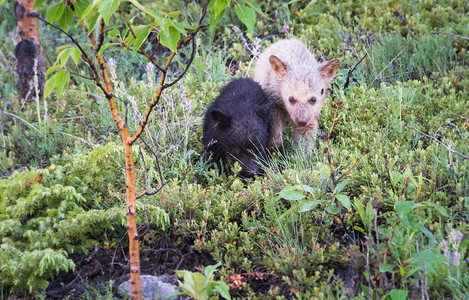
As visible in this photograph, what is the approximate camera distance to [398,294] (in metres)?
2.92

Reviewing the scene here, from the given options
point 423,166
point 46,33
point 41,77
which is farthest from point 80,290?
point 46,33

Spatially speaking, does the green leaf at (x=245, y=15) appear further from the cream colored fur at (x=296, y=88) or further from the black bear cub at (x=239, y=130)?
the cream colored fur at (x=296, y=88)

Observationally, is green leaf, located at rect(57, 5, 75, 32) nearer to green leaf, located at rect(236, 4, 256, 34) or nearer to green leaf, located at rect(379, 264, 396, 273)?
green leaf, located at rect(236, 4, 256, 34)

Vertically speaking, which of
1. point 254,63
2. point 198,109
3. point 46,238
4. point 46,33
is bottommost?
point 46,238

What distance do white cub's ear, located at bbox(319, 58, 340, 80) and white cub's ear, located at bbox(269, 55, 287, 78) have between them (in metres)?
0.49

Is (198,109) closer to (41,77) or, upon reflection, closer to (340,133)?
(340,133)

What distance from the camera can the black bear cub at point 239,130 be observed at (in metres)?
5.44

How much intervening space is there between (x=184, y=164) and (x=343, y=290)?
2.40 meters

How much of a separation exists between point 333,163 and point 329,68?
5.82 ft

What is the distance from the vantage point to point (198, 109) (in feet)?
21.4

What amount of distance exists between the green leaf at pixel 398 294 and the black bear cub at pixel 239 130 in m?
2.53

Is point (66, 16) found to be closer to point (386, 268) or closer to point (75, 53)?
point (75, 53)

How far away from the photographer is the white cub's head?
19.8 feet

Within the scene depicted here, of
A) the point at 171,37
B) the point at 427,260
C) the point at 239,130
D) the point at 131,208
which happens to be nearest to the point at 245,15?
the point at 171,37
